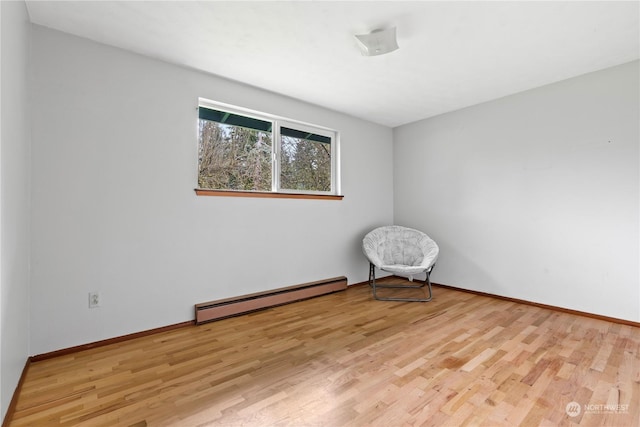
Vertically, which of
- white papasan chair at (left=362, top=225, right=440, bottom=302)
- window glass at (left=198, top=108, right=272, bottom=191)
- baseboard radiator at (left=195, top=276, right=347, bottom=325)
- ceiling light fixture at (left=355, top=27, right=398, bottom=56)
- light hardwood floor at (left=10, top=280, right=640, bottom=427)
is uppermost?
ceiling light fixture at (left=355, top=27, right=398, bottom=56)

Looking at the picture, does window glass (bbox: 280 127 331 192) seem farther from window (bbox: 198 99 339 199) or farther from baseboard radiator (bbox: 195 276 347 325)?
baseboard radiator (bbox: 195 276 347 325)

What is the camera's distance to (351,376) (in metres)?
1.78

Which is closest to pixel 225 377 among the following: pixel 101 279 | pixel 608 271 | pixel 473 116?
pixel 101 279

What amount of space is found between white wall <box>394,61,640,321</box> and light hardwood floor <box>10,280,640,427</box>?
1.67 feet

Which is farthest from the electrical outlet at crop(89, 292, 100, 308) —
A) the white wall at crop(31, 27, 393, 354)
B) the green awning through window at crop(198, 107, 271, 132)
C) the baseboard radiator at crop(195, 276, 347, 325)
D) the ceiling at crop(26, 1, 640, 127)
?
the ceiling at crop(26, 1, 640, 127)

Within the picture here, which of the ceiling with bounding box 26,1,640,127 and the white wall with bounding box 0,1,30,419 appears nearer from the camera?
the white wall with bounding box 0,1,30,419

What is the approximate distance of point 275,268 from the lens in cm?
320

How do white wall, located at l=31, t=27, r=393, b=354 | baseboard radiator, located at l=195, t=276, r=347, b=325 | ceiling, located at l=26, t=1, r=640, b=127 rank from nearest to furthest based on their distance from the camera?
ceiling, located at l=26, t=1, r=640, b=127 < white wall, located at l=31, t=27, r=393, b=354 < baseboard radiator, located at l=195, t=276, r=347, b=325

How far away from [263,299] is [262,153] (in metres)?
1.57

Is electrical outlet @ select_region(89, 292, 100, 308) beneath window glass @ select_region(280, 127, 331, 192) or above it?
beneath

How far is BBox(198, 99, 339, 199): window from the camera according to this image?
2.85 metres

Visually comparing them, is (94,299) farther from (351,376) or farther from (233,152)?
(351,376)

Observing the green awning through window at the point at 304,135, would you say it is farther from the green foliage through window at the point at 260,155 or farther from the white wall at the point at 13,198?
the white wall at the point at 13,198

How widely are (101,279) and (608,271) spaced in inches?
172
